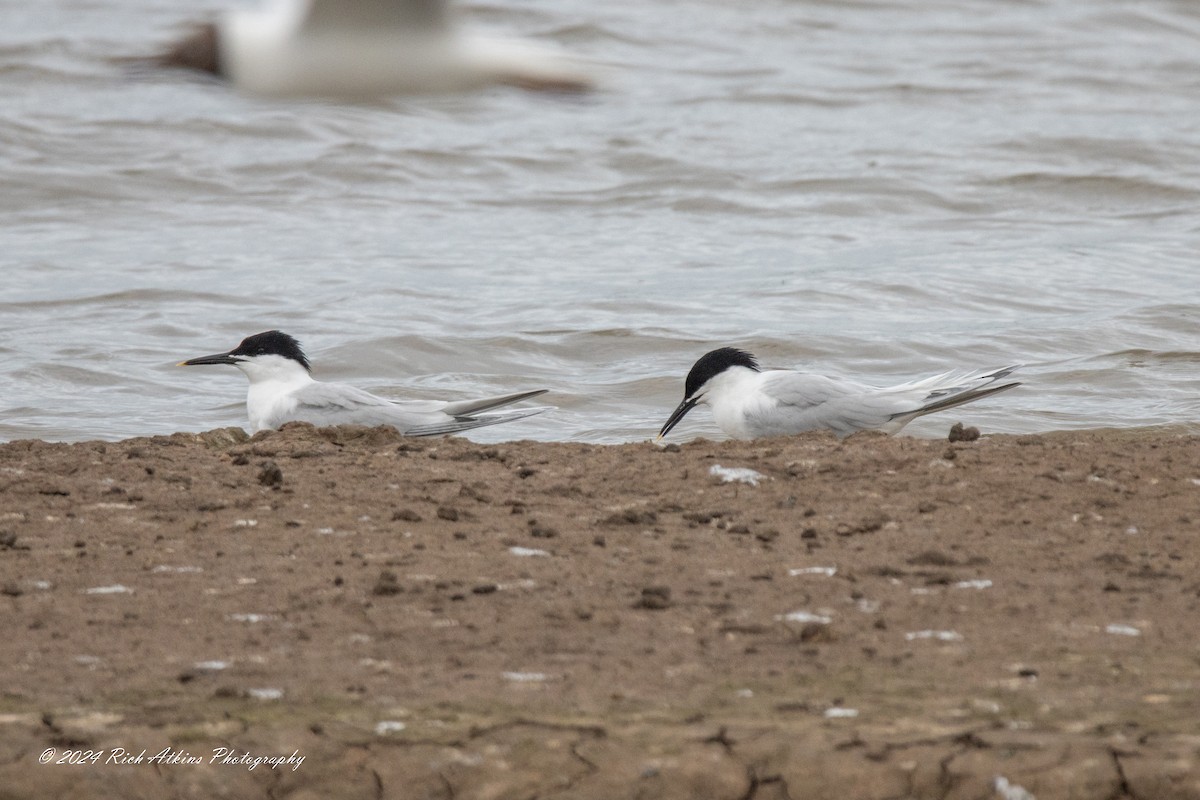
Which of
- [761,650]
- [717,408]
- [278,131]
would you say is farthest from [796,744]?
[278,131]

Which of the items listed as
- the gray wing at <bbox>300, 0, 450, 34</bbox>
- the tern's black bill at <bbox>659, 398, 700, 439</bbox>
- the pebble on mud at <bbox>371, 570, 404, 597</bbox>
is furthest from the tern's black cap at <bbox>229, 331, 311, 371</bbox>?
the pebble on mud at <bbox>371, 570, 404, 597</bbox>

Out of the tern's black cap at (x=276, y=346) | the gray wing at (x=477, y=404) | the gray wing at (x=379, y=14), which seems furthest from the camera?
the tern's black cap at (x=276, y=346)

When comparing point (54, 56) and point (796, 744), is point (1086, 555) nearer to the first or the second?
point (796, 744)

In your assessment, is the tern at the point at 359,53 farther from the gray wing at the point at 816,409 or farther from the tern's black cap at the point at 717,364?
the tern's black cap at the point at 717,364

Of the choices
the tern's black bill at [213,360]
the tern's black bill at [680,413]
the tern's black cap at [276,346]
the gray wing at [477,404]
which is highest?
the tern's black cap at [276,346]

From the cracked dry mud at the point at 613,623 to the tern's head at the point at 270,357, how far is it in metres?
1.84

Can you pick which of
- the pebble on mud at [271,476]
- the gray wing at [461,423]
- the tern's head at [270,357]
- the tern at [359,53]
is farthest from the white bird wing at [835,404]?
the tern at [359,53]

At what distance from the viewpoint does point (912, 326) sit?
11.2 metres

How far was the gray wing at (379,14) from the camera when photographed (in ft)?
16.8

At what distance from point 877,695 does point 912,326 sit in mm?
7486

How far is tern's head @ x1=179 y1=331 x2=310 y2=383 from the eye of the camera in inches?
322

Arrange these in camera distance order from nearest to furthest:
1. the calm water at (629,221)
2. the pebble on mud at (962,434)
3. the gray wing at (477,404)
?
the pebble on mud at (962,434) → the gray wing at (477,404) → the calm water at (629,221)

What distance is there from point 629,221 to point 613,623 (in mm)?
10684

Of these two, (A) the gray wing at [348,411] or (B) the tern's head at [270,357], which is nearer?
(A) the gray wing at [348,411]
